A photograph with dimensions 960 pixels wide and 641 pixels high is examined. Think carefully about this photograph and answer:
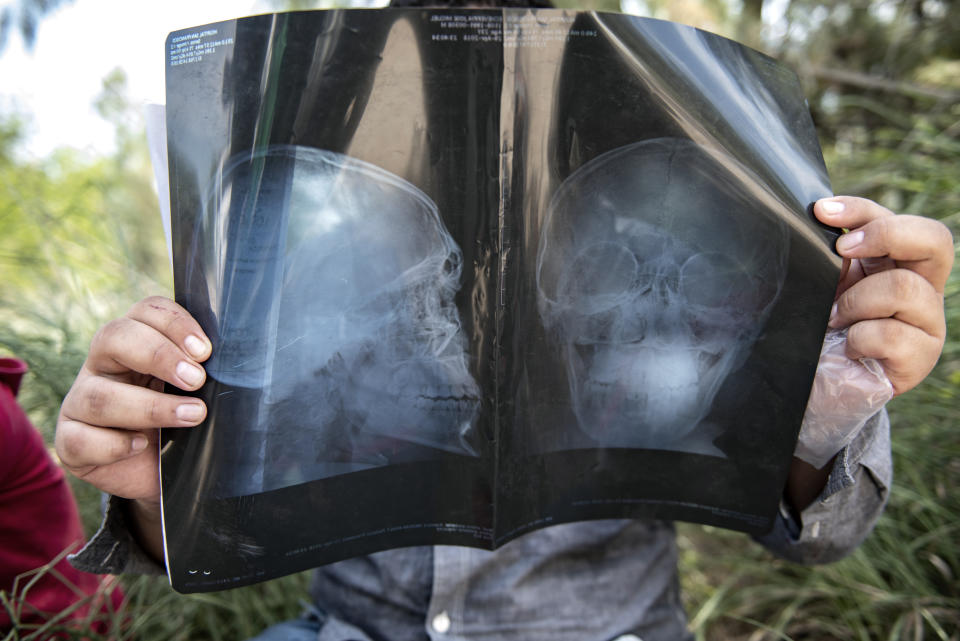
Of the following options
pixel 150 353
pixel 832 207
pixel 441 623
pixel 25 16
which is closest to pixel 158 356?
pixel 150 353

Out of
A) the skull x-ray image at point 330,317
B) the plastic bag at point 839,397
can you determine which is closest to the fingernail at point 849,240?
the plastic bag at point 839,397

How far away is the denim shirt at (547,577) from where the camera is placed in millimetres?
700

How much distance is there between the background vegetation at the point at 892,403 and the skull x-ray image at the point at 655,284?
444mm

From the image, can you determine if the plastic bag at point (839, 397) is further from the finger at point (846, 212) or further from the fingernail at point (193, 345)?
the fingernail at point (193, 345)

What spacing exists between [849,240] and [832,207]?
4 centimetres

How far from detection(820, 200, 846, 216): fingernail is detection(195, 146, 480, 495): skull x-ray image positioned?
1.26 ft

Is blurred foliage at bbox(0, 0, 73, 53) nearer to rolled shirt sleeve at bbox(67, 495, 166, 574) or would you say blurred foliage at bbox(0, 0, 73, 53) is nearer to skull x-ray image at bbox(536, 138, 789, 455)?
rolled shirt sleeve at bbox(67, 495, 166, 574)

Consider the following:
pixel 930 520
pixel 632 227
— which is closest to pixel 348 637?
pixel 632 227

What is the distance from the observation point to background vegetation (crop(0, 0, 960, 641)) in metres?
1.02

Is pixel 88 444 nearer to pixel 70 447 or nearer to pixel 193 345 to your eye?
pixel 70 447

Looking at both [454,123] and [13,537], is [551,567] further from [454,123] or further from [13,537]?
[13,537]

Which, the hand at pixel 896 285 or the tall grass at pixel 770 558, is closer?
the hand at pixel 896 285

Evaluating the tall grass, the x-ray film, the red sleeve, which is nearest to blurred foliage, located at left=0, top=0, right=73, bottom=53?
the tall grass

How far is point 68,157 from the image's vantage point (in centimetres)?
216
